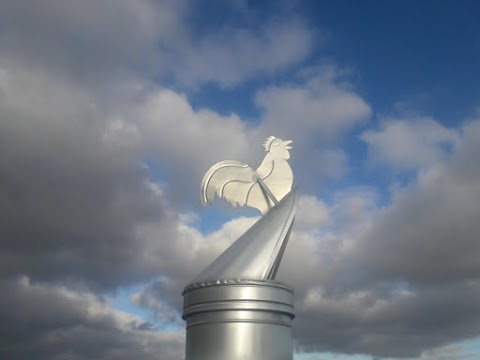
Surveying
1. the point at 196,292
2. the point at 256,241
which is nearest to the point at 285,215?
the point at 256,241

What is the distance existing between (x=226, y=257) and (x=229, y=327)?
4.25m

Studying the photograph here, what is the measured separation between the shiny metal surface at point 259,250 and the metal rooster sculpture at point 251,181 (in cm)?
189

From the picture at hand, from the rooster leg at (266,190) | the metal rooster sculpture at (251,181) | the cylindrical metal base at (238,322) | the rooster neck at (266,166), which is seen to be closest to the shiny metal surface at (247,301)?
the cylindrical metal base at (238,322)

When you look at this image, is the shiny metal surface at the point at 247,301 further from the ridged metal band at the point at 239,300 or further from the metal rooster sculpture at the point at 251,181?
the metal rooster sculpture at the point at 251,181

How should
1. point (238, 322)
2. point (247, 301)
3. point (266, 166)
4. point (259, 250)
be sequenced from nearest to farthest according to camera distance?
point (238, 322)
point (247, 301)
point (259, 250)
point (266, 166)

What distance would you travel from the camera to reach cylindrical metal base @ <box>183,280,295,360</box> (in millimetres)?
29797

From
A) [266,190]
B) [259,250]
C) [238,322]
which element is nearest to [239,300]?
[238,322]

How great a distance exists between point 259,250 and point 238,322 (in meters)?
4.30

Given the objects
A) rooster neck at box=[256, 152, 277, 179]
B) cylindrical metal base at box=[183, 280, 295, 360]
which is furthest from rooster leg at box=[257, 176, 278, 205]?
cylindrical metal base at box=[183, 280, 295, 360]

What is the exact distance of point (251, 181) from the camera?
37.3 metres

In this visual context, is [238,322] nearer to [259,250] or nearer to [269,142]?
[259,250]

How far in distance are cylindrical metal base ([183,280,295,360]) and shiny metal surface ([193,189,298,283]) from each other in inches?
28.6

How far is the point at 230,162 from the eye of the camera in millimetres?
37594

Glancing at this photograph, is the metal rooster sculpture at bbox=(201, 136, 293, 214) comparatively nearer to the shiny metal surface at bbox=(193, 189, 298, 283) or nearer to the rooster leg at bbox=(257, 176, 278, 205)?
the rooster leg at bbox=(257, 176, 278, 205)
